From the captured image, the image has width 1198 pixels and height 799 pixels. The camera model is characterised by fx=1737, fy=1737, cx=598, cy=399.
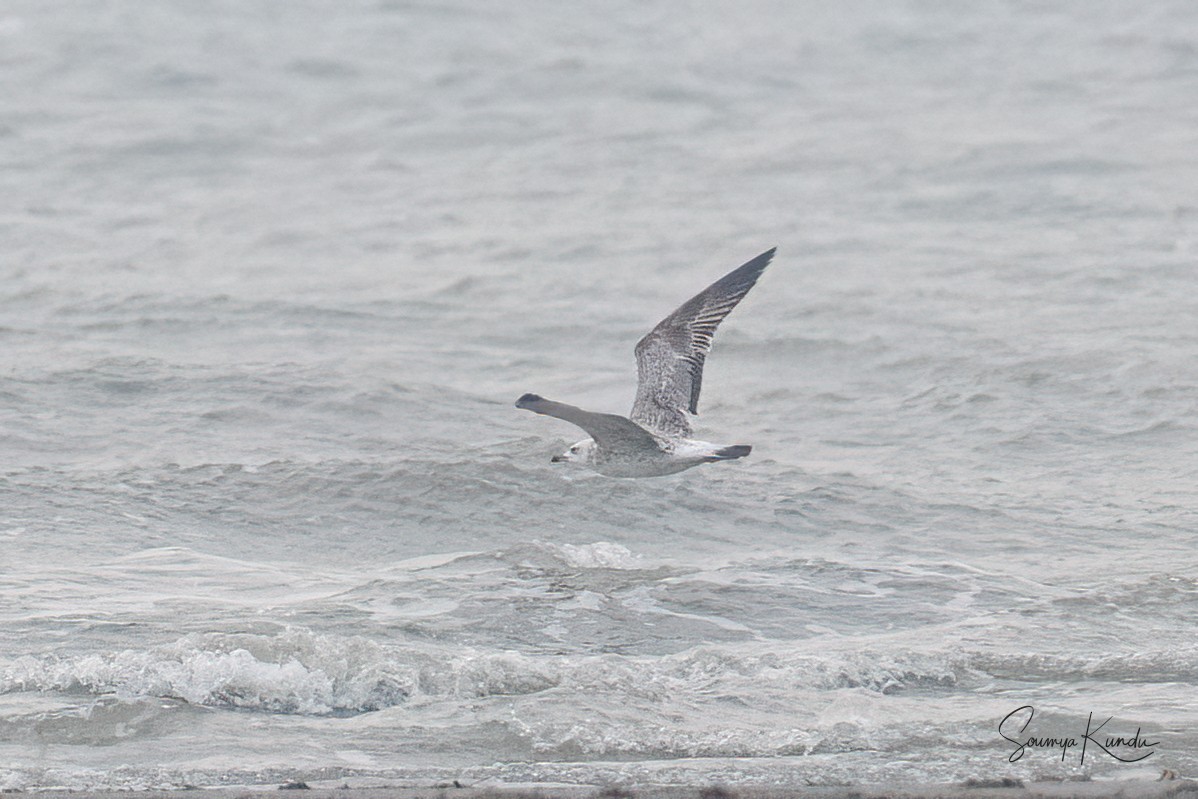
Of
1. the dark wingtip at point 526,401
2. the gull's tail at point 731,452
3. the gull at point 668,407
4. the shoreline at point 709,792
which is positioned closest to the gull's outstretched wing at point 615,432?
the gull at point 668,407

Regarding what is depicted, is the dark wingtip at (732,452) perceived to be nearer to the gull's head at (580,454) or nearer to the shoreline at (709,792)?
the gull's head at (580,454)

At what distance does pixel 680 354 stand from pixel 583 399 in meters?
2.45

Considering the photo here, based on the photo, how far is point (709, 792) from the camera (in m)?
6.08

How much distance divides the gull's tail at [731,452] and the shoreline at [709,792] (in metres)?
2.90

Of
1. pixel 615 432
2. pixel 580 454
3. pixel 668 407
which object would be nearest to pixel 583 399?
pixel 668 407

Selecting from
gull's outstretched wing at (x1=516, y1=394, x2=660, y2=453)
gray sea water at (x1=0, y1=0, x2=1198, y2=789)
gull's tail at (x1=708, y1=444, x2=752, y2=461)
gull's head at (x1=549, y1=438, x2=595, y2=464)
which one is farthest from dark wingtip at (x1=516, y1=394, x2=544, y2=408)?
gull's head at (x1=549, y1=438, x2=595, y2=464)

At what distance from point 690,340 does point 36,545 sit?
13.4 feet

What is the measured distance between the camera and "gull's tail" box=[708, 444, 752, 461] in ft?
29.2

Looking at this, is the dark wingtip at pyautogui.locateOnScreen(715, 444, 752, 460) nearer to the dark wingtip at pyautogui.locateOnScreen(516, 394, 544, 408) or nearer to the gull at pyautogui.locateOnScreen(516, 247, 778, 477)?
the gull at pyautogui.locateOnScreen(516, 247, 778, 477)

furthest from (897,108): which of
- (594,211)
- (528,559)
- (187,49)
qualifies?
(528,559)

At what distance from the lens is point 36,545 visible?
9.56m

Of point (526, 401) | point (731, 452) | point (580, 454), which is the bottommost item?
point (580, 454)

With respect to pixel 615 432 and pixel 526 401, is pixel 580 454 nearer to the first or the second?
pixel 615 432

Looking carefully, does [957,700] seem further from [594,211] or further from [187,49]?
Result: [187,49]
